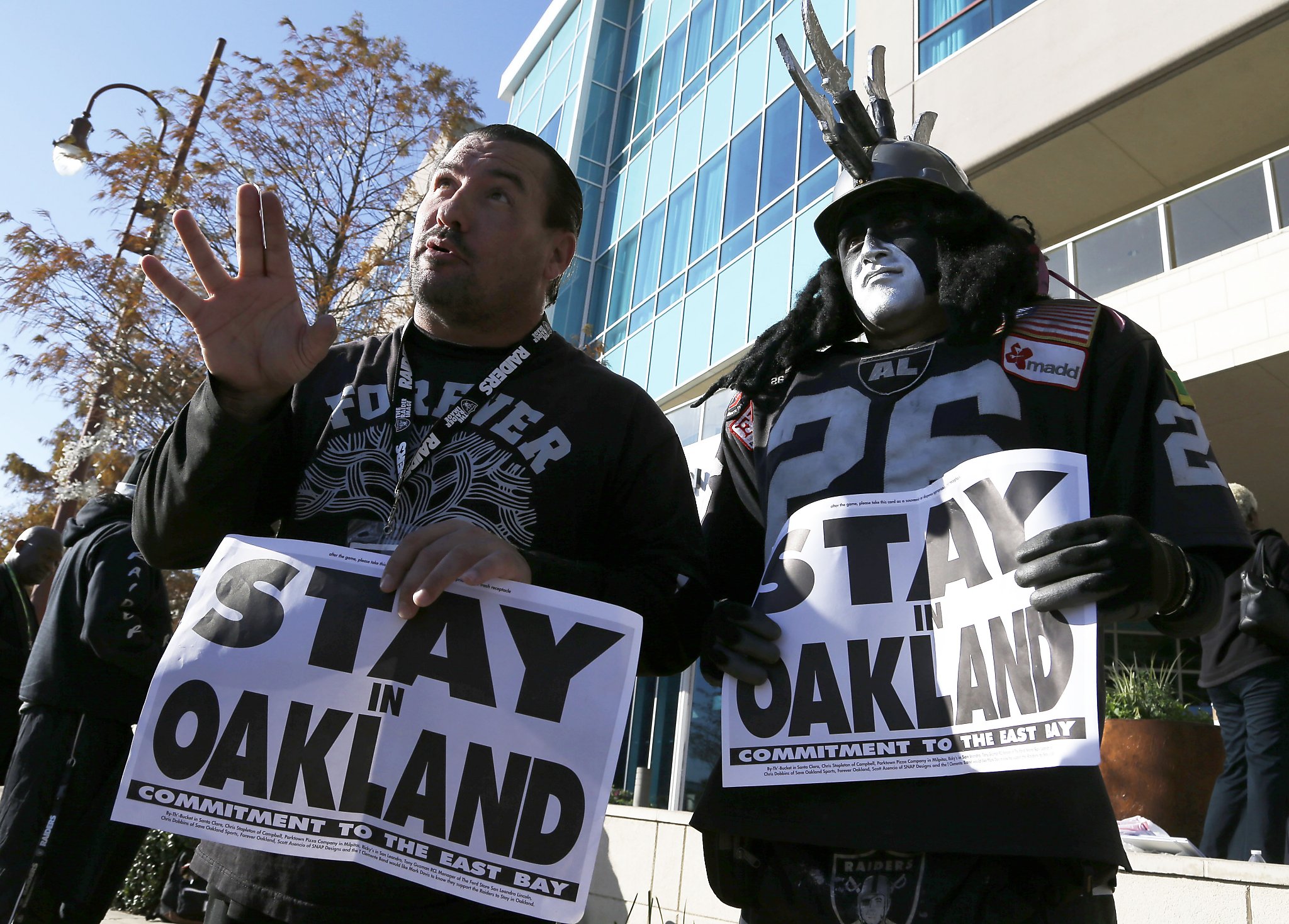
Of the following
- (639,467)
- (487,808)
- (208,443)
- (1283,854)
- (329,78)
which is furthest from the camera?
(329,78)

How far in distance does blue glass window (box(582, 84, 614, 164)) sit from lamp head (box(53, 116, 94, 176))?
37.5 feet

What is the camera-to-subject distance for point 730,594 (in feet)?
7.62

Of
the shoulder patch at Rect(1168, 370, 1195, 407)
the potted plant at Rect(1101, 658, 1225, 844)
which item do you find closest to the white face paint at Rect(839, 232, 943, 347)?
the shoulder patch at Rect(1168, 370, 1195, 407)

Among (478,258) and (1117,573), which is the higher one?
(478,258)

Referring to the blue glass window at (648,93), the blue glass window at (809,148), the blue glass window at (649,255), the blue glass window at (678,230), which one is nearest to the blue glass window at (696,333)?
the blue glass window at (678,230)

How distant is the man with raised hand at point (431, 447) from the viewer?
1.66 m

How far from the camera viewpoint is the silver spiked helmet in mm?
2369

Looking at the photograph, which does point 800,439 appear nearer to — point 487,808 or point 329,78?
point 487,808

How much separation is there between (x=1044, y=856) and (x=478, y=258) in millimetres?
1538

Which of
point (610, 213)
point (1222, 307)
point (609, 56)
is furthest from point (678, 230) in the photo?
point (1222, 307)

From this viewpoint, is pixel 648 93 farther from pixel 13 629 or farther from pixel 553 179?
pixel 553 179

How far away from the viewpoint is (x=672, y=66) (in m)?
19.8

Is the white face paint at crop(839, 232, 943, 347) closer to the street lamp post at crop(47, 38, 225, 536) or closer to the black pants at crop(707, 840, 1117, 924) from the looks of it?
the black pants at crop(707, 840, 1117, 924)

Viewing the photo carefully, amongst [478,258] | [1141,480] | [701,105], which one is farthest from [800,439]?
[701,105]
